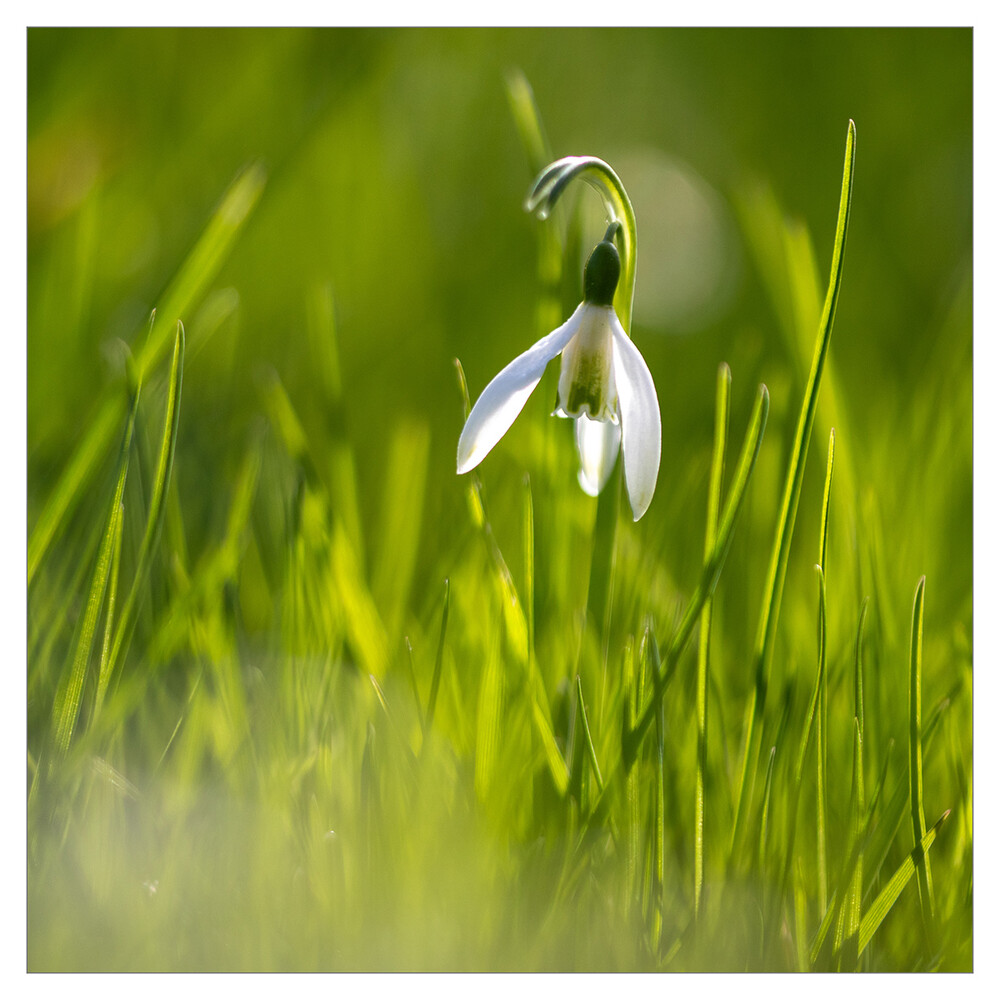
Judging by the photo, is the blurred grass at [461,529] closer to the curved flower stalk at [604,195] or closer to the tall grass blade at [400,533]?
the tall grass blade at [400,533]

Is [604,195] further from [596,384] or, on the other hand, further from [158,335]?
[158,335]

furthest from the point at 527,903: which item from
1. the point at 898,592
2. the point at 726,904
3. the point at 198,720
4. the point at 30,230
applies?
the point at 30,230

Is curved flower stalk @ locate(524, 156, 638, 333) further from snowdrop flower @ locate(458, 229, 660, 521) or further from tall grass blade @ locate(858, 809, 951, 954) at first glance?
tall grass blade @ locate(858, 809, 951, 954)

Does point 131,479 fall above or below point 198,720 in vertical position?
above

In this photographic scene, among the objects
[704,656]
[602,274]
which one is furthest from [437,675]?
[602,274]

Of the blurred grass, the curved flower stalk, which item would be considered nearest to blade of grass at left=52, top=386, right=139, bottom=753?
the blurred grass

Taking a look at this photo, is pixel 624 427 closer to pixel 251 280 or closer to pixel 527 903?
pixel 527 903
